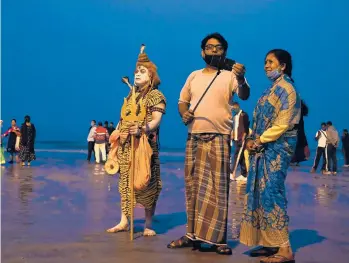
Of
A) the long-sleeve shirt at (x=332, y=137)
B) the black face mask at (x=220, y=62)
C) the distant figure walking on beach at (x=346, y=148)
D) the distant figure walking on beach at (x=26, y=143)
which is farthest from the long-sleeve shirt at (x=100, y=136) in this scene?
the black face mask at (x=220, y=62)

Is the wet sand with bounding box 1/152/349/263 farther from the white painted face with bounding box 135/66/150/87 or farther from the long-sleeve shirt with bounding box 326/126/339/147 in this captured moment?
the long-sleeve shirt with bounding box 326/126/339/147

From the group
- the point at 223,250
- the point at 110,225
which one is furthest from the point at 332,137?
the point at 223,250

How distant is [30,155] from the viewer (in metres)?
18.6

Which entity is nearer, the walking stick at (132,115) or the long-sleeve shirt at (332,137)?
the walking stick at (132,115)

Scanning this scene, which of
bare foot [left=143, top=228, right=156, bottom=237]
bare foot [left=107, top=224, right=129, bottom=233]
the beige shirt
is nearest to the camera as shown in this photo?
the beige shirt

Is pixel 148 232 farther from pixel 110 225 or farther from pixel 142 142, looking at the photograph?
pixel 142 142

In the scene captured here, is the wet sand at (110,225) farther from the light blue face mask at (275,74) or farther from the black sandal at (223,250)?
the light blue face mask at (275,74)

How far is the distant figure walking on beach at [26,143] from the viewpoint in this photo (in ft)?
60.4

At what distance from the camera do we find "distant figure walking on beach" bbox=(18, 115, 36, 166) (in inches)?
725

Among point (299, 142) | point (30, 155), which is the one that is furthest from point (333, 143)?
point (299, 142)

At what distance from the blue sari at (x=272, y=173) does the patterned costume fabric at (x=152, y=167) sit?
127 cm

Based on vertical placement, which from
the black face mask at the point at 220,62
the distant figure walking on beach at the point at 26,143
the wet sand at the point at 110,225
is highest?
the black face mask at the point at 220,62

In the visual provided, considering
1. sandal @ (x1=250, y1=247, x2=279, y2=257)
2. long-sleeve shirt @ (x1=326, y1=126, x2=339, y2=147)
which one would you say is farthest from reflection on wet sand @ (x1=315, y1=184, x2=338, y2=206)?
long-sleeve shirt @ (x1=326, y1=126, x2=339, y2=147)

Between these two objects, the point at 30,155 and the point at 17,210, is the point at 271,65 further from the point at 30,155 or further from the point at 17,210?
the point at 30,155
